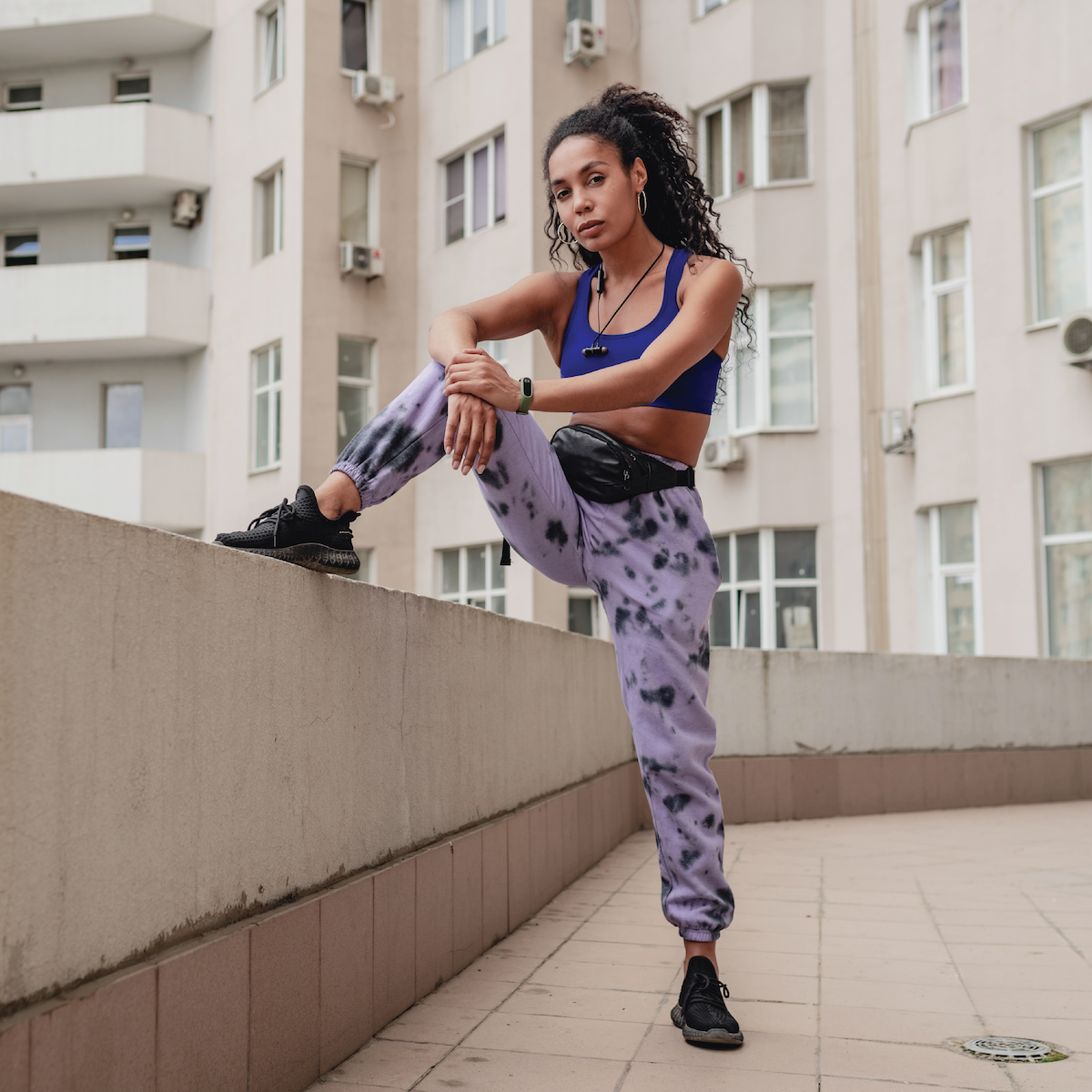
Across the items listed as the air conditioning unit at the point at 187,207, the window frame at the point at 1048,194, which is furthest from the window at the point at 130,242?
the window frame at the point at 1048,194

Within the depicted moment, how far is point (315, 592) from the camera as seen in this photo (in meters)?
2.92

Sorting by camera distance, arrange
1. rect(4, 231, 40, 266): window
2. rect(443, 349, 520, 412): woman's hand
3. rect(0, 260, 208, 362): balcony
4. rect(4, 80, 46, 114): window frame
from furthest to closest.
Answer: rect(4, 80, 46, 114): window frame < rect(4, 231, 40, 266): window < rect(0, 260, 208, 362): balcony < rect(443, 349, 520, 412): woman's hand

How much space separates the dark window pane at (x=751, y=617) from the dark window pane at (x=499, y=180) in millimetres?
6591

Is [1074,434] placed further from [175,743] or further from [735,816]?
[175,743]

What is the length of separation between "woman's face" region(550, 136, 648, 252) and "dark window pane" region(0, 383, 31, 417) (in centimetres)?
2248

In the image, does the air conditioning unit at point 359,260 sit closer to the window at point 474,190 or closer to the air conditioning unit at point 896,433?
the window at point 474,190

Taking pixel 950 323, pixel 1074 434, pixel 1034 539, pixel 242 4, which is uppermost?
pixel 242 4

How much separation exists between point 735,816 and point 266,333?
14177 mm

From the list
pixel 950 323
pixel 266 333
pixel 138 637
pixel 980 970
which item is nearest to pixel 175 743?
pixel 138 637

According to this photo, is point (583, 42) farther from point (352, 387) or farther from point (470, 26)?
point (352, 387)

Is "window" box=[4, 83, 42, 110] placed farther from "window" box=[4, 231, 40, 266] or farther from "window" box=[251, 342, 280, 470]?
"window" box=[251, 342, 280, 470]

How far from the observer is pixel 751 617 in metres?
17.2

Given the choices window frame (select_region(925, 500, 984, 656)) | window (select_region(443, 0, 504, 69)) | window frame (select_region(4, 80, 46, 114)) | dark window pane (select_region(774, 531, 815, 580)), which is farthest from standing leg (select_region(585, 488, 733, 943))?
window frame (select_region(4, 80, 46, 114))

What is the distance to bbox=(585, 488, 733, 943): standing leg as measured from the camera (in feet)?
10.8
